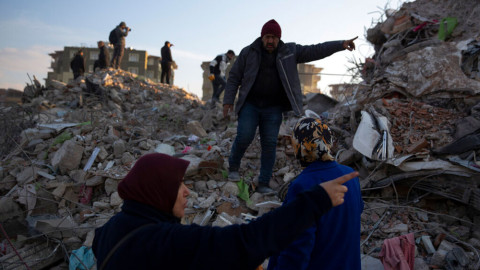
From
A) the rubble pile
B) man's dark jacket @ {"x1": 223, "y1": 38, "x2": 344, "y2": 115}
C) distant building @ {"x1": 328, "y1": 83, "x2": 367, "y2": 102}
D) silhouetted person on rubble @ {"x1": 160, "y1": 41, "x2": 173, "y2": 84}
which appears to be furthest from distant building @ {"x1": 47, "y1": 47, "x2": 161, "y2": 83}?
man's dark jacket @ {"x1": 223, "y1": 38, "x2": 344, "y2": 115}

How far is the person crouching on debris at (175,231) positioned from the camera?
1.04 m

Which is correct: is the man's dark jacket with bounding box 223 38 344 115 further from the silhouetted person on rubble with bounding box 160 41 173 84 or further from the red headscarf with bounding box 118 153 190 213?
the silhouetted person on rubble with bounding box 160 41 173 84

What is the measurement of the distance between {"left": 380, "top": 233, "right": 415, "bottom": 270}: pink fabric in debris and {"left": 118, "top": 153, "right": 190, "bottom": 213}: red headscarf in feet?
7.04

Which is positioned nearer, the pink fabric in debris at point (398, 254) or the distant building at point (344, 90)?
the pink fabric in debris at point (398, 254)

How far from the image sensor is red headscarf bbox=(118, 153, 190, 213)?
3.84 feet

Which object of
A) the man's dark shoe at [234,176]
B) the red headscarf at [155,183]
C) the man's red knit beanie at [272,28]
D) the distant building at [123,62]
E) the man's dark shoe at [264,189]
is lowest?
the man's dark shoe at [264,189]

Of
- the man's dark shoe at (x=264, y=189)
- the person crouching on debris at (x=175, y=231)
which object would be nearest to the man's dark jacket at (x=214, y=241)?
the person crouching on debris at (x=175, y=231)

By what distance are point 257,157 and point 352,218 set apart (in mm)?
3011

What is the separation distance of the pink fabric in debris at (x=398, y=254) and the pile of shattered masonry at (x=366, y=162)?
0.27ft

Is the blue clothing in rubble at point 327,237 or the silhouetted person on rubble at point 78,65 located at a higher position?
the silhouetted person on rubble at point 78,65

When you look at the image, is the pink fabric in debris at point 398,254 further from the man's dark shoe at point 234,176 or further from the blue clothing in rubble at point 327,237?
the man's dark shoe at point 234,176

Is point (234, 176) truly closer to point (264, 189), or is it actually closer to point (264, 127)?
point (264, 189)

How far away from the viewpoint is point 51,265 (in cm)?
295

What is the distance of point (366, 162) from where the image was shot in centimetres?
366
